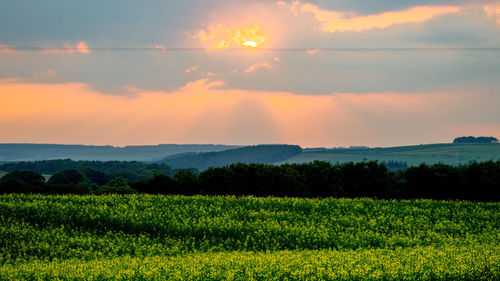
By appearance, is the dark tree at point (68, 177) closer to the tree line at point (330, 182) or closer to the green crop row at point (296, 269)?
the tree line at point (330, 182)

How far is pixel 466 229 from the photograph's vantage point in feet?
117

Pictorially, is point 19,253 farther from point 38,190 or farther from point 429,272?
point 38,190

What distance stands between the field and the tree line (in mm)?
15012

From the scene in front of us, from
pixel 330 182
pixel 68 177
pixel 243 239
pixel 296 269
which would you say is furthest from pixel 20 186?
pixel 68 177

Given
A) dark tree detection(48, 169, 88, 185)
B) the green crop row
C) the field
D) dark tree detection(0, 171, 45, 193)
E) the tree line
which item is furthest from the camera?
dark tree detection(48, 169, 88, 185)

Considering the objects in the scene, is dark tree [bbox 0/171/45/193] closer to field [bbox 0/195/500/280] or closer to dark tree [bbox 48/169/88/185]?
field [bbox 0/195/500/280]

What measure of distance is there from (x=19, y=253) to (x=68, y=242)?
3.06 metres

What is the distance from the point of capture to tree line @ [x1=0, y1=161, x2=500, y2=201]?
190 ft

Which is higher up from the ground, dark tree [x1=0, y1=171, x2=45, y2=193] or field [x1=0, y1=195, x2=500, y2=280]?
dark tree [x1=0, y1=171, x2=45, y2=193]

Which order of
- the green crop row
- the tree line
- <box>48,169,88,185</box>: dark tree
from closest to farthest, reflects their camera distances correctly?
the green crop row < the tree line < <box>48,169,88,185</box>: dark tree

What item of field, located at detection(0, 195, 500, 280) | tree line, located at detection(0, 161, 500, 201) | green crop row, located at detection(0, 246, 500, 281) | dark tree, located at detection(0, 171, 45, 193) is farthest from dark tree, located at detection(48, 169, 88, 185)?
green crop row, located at detection(0, 246, 500, 281)

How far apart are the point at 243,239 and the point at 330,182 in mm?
31580

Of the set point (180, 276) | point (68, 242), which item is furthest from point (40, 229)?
point (180, 276)

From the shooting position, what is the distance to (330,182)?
61.4 metres
